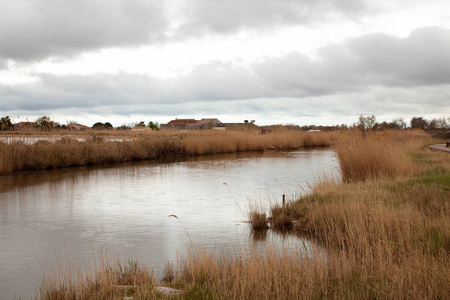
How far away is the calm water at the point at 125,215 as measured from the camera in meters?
5.64

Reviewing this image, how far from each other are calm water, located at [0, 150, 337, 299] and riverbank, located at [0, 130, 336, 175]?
1185 millimetres

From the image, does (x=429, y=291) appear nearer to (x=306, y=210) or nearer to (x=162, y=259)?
(x=162, y=259)

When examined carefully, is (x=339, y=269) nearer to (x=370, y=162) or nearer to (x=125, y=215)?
(x=125, y=215)

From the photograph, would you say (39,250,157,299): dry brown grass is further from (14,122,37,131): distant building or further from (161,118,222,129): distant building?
(161,118,222,129): distant building

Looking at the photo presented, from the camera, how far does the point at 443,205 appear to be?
21.0ft

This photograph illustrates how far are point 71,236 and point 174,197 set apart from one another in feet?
12.8

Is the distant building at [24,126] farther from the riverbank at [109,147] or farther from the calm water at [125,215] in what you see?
the calm water at [125,215]

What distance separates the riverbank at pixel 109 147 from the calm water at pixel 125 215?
118 cm

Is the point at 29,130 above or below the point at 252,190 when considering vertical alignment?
above

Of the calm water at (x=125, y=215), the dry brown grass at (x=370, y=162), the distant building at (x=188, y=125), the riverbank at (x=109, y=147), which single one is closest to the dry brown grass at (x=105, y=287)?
the calm water at (x=125, y=215)

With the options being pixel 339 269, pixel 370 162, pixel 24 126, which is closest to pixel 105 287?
pixel 339 269

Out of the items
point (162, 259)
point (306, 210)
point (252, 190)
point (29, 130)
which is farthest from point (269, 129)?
point (162, 259)

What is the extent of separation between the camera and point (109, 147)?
19.6 m

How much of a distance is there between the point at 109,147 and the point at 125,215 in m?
12.2
